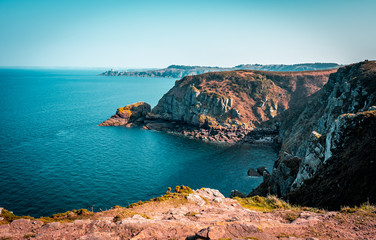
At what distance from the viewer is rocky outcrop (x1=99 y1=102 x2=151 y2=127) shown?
12200 cm

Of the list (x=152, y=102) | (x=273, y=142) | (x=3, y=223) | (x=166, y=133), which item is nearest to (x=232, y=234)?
(x=3, y=223)

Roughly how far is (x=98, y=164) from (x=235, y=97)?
3608 inches

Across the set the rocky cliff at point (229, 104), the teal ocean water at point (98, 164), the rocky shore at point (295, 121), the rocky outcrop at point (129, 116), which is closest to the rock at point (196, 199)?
the rocky shore at point (295, 121)

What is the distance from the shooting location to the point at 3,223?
20062 millimetres

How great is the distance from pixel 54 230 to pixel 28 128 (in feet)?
339

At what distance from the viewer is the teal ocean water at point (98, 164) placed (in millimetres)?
51875

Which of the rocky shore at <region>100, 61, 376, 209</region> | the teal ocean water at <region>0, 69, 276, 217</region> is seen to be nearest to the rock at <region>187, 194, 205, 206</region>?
the rocky shore at <region>100, 61, 376, 209</region>

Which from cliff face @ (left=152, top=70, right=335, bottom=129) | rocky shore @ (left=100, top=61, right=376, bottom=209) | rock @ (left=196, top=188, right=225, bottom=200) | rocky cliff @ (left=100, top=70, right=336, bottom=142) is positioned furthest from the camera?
cliff face @ (left=152, top=70, right=335, bottom=129)

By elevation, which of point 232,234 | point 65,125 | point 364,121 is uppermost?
point 364,121

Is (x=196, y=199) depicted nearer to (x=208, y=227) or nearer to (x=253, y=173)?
(x=208, y=227)

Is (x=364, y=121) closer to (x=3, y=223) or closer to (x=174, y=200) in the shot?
(x=174, y=200)

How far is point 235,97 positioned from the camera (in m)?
135

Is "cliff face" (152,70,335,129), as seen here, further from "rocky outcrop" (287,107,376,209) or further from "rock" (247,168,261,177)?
"rocky outcrop" (287,107,376,209)

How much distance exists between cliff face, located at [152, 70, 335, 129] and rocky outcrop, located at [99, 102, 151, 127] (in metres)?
7.80
